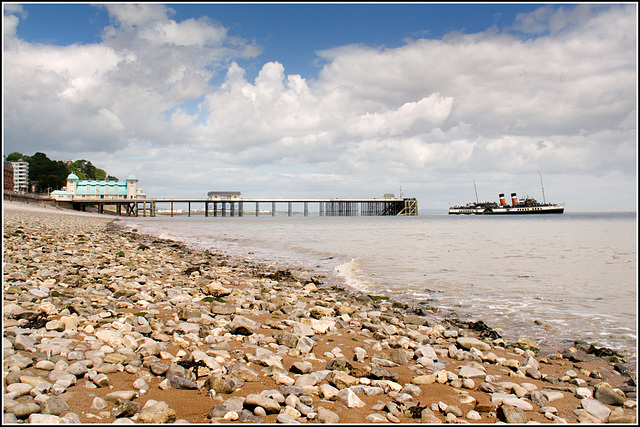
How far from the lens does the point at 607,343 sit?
754 centimetres

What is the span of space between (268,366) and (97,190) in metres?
131

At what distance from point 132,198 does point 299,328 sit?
127316 millimetres

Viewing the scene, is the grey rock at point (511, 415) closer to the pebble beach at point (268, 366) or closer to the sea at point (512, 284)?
the pebble beach at point (268, 366)

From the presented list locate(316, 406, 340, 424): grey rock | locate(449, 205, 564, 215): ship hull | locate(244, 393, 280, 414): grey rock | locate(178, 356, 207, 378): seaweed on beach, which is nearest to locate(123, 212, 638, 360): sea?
locate(316, 406, 340, 424): grey rock

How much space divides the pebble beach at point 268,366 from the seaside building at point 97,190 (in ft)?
383

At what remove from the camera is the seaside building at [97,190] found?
114m

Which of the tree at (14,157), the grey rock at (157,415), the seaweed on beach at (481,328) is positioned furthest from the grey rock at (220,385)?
the tree at (14,157)

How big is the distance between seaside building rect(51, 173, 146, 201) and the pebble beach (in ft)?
383

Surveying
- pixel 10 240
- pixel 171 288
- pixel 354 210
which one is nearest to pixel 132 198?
pixel 354 210

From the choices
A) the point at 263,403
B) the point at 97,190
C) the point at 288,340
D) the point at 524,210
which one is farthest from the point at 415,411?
the point at 524,210

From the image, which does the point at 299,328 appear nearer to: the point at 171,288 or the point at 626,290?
the point at 171,288

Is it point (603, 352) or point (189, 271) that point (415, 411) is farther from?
point (189, 271)

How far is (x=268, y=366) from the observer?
5.20 meters

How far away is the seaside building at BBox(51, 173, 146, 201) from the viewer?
114 meters
